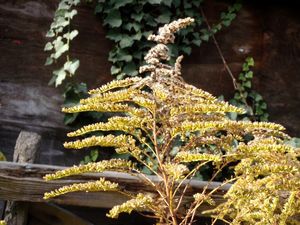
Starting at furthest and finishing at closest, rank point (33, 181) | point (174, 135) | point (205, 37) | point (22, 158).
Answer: point (205, 37) < point (22, 158) < point (33, 181) < point (174, 135)

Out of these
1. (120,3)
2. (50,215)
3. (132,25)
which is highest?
(120,3)

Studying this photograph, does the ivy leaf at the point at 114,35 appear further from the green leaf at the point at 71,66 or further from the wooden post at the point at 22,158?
the wooden post at the point at 22,158

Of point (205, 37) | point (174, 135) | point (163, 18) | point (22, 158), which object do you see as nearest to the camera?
point (174, 135)

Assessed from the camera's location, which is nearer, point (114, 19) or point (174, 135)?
point (174, 135)

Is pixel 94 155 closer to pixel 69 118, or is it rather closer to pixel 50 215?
pixel 69 118

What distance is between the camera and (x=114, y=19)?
9.43 ft

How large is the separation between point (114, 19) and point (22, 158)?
1.02 meters

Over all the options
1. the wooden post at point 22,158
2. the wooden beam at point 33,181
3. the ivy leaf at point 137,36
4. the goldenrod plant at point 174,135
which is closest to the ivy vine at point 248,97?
the ivy leaf at point 137,36

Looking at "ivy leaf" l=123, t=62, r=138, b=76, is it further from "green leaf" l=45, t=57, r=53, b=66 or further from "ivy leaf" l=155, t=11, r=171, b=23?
"green leaf" l=45, t=57, r=53, b=66

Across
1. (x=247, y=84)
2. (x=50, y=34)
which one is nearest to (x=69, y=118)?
(x=50, y=34)

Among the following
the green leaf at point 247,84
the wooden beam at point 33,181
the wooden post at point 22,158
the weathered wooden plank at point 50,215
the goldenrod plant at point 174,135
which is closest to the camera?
the goldenrod plant at point 174,135

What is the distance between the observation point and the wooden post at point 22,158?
218 centimetres

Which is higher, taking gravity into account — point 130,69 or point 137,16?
point 137,16

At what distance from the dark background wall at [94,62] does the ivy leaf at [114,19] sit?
0.11m
